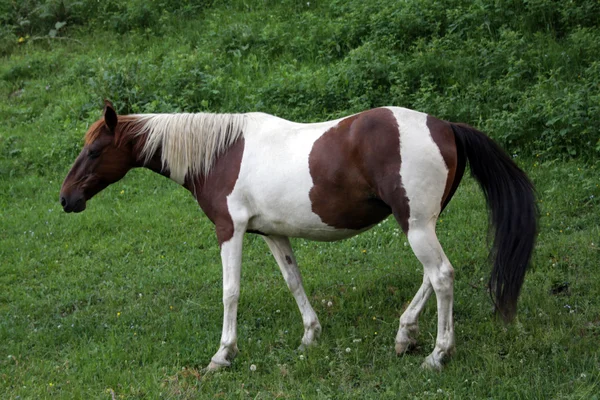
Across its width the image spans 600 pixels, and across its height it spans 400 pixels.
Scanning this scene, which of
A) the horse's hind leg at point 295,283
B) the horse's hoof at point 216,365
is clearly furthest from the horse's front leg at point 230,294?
the horse's hind leg at point 295,283

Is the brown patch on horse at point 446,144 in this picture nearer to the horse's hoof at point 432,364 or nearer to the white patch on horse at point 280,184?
the white patch on horse at point 280,184

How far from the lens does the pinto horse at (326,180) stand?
16.5ft

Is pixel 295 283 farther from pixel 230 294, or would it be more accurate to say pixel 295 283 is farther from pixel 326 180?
pixel 326 180

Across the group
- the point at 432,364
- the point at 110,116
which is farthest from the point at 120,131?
the point at 432,364

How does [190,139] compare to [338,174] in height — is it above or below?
below

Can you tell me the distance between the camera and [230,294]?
560 cm

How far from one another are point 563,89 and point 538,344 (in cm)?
502

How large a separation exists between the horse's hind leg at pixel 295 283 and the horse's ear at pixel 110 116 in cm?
156

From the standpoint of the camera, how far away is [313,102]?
1043cm

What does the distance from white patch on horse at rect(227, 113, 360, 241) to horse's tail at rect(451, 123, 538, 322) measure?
102 centimetres

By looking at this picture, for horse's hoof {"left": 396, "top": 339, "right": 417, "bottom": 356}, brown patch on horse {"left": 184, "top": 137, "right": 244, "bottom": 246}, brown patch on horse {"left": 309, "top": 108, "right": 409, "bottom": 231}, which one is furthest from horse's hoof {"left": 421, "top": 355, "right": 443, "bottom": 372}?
brown patch on horse {"left": 184, "top": 137, "right": 244, "bottom": 246}

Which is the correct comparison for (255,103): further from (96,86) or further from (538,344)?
(538,344)

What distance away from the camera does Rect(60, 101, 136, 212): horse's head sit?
5988 mm

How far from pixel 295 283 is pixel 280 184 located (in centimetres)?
95
